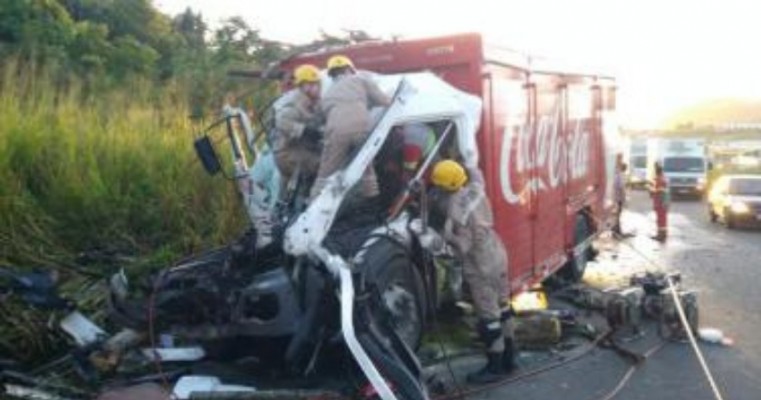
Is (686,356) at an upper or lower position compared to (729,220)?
upper

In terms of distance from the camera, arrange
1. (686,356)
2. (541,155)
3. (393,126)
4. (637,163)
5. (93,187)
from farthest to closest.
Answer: (637,163)
(541,155)
(93,187)
(686,356)
(393,126)

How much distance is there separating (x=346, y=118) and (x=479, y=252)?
1621 millimetres

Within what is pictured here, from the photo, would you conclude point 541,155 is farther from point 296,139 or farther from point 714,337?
point 296,139

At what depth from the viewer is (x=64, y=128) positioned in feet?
33.7

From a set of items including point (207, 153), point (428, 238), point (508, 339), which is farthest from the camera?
point (508, 339)

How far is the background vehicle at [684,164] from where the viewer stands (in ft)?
117

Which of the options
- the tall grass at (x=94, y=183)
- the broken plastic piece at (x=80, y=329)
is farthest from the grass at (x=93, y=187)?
the broken plastic piece at (x=80, y=329)

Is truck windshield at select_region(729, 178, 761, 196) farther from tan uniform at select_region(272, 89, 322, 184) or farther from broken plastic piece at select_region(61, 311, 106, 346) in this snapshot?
broken plastic piece at select_region(61, 311, 106, 346)

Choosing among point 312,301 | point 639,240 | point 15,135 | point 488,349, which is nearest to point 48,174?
point 15,135

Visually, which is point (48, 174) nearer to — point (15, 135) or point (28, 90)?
point (15, 135)

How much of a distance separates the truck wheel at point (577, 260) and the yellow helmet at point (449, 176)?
195 inches

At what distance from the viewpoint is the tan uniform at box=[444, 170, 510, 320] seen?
316 inches

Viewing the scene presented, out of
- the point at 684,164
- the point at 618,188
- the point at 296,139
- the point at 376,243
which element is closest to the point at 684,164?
the point at 684,164

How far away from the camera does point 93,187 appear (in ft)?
31.7
